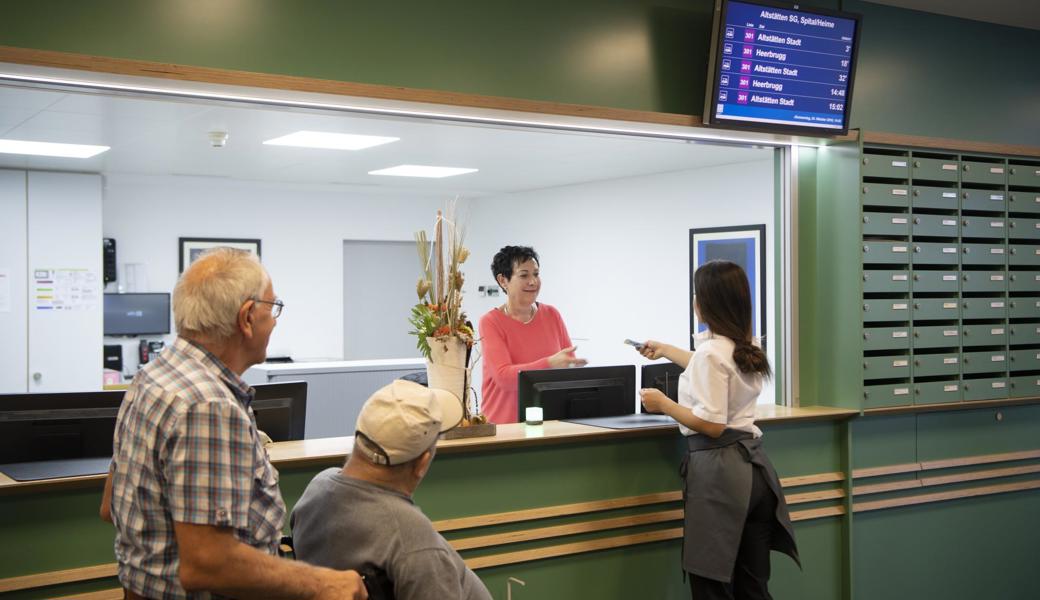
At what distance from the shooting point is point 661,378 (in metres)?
4.10

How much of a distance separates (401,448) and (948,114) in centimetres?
362

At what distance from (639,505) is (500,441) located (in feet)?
2.29

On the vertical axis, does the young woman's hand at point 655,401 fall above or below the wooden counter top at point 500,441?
above

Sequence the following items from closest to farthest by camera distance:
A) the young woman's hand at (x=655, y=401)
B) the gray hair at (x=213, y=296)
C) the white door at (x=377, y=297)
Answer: the gray hair at (x=213, y=296), the young woman's hand at (x=655, y=401), the white door at (x=377, y=297)

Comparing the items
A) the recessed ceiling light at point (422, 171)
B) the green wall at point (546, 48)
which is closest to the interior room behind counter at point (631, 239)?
the recessed ceiling light at point (422, 171)

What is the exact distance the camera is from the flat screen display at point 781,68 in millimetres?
3762

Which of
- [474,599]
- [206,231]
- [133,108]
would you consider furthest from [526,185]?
[474,599]

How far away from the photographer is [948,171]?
438 cm

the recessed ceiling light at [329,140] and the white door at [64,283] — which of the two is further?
the white door at [64,283]

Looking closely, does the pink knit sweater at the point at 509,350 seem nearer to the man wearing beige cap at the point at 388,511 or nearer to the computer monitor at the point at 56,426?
the computer monitor at the point at 56,426

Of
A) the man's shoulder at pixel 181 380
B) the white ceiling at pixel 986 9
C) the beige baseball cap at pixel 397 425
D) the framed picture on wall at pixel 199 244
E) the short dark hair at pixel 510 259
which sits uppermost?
the white ceiling at pixel 986 9

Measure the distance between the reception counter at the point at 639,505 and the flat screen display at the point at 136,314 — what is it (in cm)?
695

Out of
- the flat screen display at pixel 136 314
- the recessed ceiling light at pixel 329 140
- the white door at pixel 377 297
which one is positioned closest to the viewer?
the recessed ceiling light at pixel 329 140

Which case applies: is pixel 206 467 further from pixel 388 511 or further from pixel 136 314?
pixel 136 314
